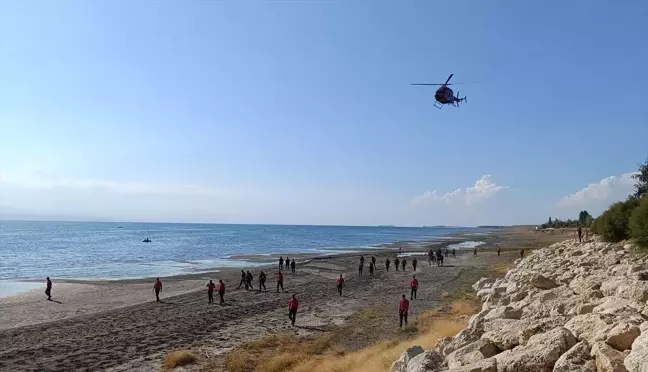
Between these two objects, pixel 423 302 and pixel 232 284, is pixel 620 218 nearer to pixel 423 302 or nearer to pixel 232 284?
pixel 423 302

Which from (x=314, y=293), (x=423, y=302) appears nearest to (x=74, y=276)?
(x=314, y=293)

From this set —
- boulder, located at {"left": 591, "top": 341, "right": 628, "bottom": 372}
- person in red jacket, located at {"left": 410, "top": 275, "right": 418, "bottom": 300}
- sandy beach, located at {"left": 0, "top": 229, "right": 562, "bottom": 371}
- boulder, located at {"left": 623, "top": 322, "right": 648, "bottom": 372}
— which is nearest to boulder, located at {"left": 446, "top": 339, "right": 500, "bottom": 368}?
boulder, located at {"left": 591, "top": 341, "right": 628, "bottom": 372}

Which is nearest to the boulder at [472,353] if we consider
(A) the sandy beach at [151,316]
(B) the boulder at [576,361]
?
(B) the boulder at [576,361]

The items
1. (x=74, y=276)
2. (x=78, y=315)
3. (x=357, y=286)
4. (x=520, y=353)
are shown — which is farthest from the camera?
(x=74, y=276)

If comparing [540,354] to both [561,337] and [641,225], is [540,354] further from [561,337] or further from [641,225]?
[641,225]

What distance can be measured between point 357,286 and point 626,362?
92.6ft

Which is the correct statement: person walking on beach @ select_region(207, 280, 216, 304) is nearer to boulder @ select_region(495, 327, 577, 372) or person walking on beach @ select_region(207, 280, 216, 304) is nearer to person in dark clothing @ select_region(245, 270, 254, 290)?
person in dark clothing @ select_region(245, 270, 254, 290)

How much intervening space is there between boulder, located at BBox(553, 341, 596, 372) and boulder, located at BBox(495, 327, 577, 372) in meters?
0.23

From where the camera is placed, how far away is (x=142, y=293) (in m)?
30.7

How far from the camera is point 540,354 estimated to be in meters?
6.32

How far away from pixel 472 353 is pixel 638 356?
281cm

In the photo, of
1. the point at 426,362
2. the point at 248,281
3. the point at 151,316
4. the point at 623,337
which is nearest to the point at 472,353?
the point at 426,362

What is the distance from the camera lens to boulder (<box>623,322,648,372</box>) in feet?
16.7

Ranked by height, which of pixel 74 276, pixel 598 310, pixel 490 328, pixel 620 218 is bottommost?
pixel 74 276
